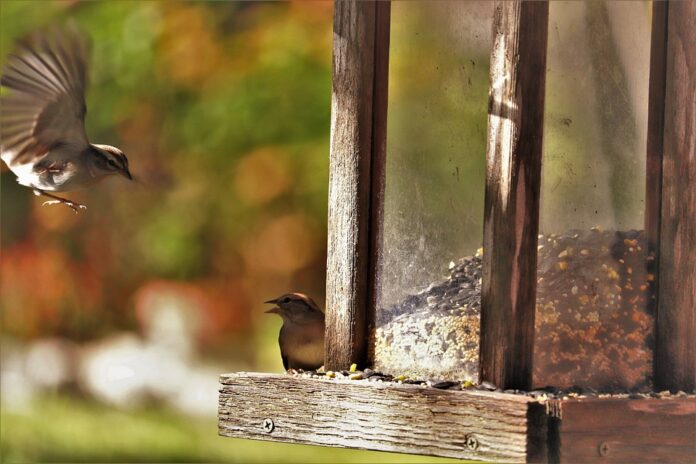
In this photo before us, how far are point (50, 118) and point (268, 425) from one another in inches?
44.4

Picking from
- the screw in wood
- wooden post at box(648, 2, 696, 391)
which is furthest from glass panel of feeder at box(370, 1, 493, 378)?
wooden post at box(648, 2, 696, 391)

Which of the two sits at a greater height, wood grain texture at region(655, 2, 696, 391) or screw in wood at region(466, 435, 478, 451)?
wood grain texture at region(655, 2, 696, 391)

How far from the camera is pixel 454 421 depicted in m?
2.52

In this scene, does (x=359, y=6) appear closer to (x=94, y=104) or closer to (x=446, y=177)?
(x=446, y=177)

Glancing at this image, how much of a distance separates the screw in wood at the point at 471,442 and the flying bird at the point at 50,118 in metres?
1.34

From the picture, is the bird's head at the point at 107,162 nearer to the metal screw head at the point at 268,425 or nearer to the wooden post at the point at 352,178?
the wooden post at the point at 352,178

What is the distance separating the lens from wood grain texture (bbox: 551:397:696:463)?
7.87 ft

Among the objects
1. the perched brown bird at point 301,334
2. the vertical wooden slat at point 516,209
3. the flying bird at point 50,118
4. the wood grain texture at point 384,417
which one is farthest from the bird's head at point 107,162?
the vertical wooden slat at point 516,209

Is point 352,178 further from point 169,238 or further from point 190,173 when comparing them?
point 169,238

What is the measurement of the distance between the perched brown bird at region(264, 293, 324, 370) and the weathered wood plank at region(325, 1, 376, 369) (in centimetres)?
18

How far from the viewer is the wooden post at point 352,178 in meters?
3.01

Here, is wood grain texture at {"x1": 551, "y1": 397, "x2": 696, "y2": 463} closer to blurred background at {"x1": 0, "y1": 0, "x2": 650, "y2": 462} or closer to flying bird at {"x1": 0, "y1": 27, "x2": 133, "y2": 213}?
flying bird at {"x1": 0, "y1": 27, "x2": 133, "y2": 213}

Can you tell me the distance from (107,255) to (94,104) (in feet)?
3.47

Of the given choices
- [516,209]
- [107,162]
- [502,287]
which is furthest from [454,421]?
[107,162]
